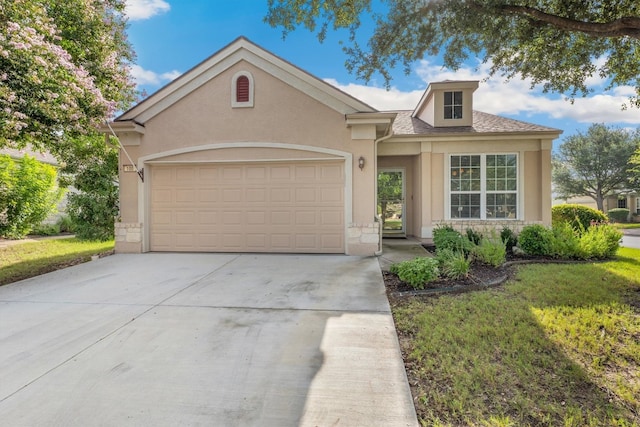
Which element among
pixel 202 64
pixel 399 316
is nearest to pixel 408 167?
pixel 202 64

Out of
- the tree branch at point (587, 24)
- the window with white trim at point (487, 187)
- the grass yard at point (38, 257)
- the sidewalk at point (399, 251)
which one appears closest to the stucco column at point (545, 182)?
the window with white trim at point (487, 187)

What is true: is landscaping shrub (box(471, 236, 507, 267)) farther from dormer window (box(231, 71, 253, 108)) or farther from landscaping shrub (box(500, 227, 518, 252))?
dormer window (box(231, 71, 253, 108))

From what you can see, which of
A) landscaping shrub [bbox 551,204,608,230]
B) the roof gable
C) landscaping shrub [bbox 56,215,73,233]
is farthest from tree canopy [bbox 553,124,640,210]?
landscaping shrub [bbox 56,215,73,233]

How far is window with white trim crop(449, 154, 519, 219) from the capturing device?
984 centimetres

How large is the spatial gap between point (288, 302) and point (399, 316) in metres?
1.60

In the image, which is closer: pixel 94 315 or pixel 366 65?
pixel 94 315

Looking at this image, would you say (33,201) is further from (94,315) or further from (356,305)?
(356,305)

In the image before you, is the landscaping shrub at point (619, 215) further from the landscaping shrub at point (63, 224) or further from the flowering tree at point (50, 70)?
the landscaping shrub at point (63, 224)

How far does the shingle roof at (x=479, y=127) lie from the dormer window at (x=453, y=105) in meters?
0.53

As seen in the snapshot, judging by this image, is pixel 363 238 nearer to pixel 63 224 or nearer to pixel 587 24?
pixel 587 24

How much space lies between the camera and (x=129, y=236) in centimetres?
866

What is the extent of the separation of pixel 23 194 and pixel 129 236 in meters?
7.14

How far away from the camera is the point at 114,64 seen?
10195mm

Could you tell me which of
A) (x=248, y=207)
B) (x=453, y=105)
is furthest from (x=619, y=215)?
(x=248, y=207)
